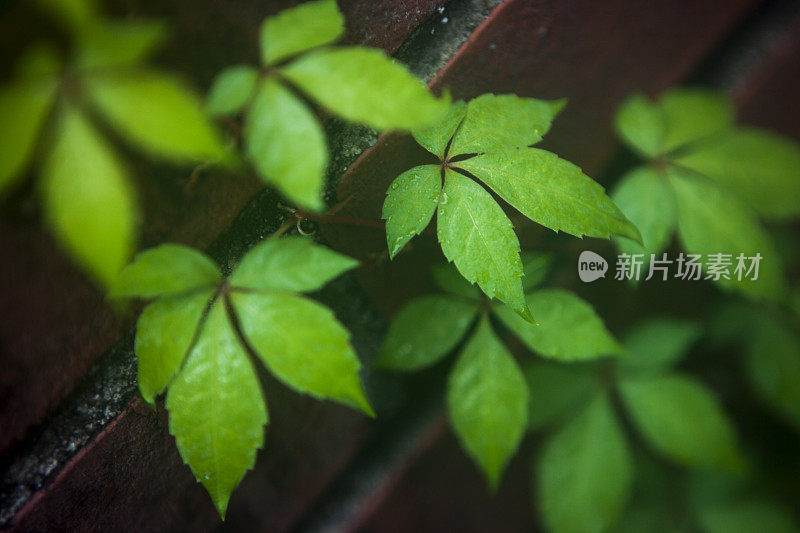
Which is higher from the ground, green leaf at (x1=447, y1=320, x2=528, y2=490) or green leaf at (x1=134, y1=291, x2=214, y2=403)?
green leaf at (x1=134, y1=291, x2=214, y2=403)

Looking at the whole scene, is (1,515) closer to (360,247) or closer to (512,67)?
(360,247)

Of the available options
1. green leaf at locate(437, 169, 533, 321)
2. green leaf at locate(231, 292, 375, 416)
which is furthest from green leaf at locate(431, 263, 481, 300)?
green leaf at locate(231, 292, 375, 416)

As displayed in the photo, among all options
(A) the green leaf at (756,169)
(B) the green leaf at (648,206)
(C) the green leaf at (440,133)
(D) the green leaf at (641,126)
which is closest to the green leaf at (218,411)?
(C) the green leaf at (440,133)

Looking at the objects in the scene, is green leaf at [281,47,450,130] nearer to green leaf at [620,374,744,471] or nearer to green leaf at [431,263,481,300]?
green leaf at [431,263,481,300]

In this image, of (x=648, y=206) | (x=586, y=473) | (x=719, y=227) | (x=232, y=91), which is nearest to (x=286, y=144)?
(x=232, y=91)

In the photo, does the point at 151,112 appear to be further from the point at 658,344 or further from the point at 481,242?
the point at 658,344
